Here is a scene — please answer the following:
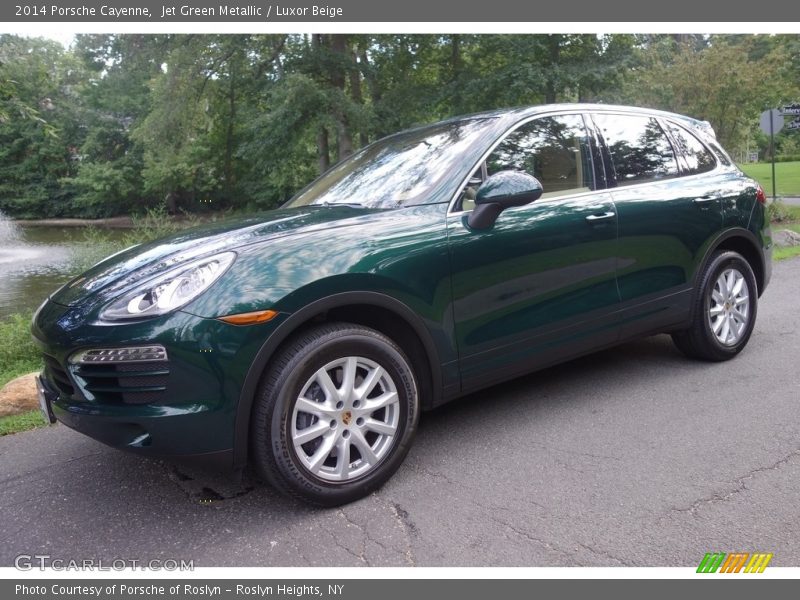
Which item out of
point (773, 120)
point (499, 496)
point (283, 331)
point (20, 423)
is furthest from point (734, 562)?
point (773, 120)

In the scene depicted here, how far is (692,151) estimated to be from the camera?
4586mm

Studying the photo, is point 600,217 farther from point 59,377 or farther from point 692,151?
point 59,377

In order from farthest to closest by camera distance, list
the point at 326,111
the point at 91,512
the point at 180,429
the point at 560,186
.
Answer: the point at 326,111 < the point at 560,186 < the point at 91,512 < the point at 180,429

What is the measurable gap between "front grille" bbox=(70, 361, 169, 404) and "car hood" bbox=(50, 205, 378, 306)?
0.33m

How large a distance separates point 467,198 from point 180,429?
1779 mm

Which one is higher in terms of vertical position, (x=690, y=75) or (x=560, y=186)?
(x=690, y=75)

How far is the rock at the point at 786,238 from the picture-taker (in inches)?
468

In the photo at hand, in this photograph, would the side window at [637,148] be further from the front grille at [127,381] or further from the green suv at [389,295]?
the front grille at [127,381]

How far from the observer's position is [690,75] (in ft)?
51.7

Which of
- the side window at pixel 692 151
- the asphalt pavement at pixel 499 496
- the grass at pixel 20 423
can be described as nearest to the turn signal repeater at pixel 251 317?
the asphalt pavement at pixel 499 496

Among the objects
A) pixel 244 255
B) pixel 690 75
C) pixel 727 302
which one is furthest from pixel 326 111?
pixel 244 255

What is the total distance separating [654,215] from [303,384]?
2534mm

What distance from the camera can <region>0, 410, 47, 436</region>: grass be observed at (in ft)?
13.2

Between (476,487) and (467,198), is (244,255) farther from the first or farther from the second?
(476,487)
